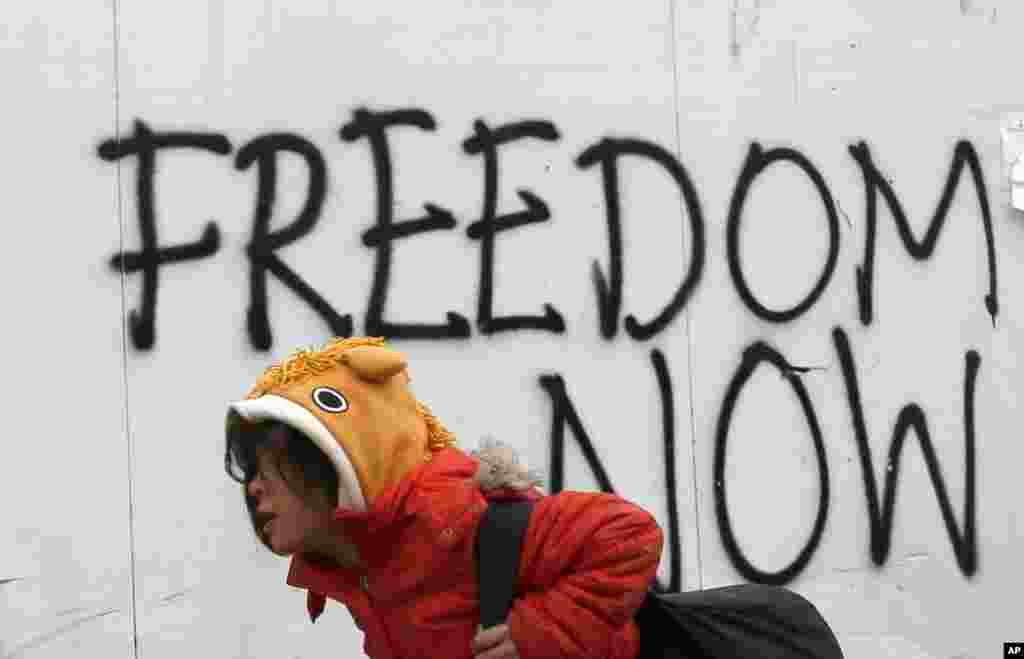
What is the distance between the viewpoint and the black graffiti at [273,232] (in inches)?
181

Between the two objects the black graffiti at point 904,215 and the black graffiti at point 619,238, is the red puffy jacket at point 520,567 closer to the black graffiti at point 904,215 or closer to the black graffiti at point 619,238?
the black graffiti at point 619,238

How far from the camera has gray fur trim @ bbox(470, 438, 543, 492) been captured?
9.14 feet

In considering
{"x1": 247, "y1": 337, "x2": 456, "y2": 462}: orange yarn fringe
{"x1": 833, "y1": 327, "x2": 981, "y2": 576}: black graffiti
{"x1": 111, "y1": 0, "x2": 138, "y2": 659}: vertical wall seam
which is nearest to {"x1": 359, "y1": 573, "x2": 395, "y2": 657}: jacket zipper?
{"x1": 247, "y1": 337, "x2": 456, "y2": 462}: orange yarn fringe

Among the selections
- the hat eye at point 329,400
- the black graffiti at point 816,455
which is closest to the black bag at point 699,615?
the hat eye at point 329,400

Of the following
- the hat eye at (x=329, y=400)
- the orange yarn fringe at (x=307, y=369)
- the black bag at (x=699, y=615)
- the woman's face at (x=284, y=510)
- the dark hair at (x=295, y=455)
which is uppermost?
the orange yarn fringe at (x=307, y=369)

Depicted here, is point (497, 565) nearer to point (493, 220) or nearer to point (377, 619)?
point (377, 619)

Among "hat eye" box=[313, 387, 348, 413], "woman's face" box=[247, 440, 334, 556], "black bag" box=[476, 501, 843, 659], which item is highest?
"hat eye" box=[313, 387, 348, 413]

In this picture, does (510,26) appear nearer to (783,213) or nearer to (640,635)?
(783,213)

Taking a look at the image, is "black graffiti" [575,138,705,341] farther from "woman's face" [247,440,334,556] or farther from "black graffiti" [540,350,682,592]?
"woman's face" [247,440,334,556]

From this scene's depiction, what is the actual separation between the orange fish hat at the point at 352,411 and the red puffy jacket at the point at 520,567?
4 cm

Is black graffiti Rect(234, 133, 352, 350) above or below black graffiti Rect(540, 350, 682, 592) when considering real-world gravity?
above

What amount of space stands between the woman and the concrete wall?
168 cm

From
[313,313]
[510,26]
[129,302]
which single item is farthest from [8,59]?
[510,26]

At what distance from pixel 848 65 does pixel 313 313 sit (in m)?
1.98
